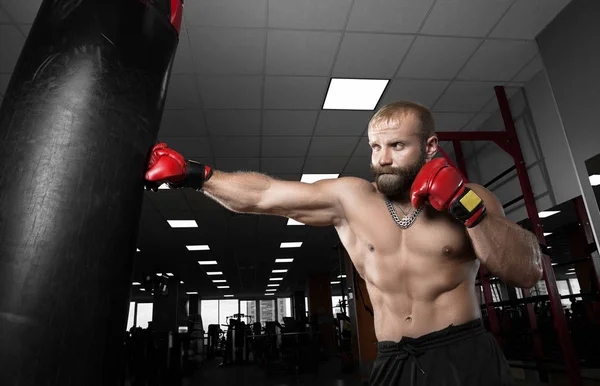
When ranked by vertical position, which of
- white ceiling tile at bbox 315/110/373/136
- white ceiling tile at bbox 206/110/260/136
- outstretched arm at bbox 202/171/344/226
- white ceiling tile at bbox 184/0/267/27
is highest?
white ceiling tile at bbox 184/0/267/27

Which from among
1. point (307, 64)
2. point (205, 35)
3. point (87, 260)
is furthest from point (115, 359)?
point (307, 64)

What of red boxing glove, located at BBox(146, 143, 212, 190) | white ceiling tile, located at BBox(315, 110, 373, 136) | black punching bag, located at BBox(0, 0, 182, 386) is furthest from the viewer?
white ceiling tile, located at BBox(315, 110, 373, 136)

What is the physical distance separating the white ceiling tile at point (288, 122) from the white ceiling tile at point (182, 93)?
75cm

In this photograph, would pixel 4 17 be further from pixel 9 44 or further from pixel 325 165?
pixel 325 165

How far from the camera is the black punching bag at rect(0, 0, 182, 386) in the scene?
67 cm

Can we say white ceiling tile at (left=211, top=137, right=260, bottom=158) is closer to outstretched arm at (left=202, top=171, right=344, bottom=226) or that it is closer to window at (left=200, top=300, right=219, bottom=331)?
outstretched arm at (left=202, top=171, right=344, bottom=226)

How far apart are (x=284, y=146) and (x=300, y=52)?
175cm

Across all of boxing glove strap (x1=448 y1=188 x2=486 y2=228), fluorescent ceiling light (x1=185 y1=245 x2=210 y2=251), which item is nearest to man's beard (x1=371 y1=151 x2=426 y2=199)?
boxing glove strap (x1=448 y1=188 x2=486 y2=228)

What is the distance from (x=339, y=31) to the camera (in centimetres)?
299

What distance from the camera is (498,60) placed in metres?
3.44

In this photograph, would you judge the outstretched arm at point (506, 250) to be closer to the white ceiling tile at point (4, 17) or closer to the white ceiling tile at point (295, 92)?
the white ceiling tile at point (295, 92)

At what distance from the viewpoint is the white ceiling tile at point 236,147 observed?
15.0ft

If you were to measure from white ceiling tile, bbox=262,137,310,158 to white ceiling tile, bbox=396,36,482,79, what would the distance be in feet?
5.11

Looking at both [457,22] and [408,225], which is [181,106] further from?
[408,225]
